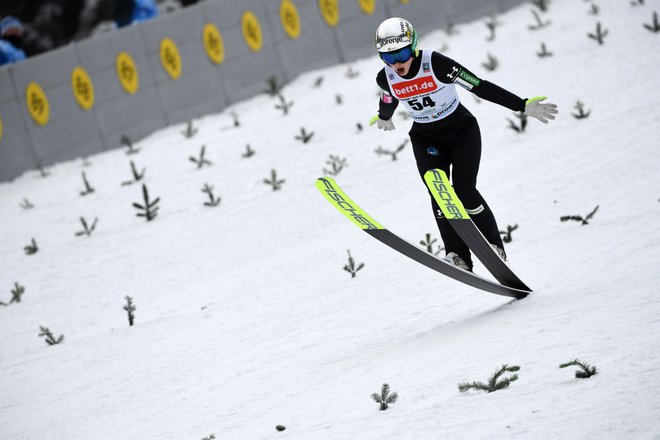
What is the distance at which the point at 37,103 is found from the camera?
12266 mm

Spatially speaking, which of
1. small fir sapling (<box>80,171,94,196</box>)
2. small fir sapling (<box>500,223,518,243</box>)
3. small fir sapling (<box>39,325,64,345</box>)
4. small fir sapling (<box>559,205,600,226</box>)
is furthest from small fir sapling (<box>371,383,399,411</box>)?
small fir sapling (<box>80,171,94,196</box>)

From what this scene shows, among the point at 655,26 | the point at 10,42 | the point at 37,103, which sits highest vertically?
the point at 10,42

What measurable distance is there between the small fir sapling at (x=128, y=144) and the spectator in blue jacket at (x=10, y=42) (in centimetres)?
205

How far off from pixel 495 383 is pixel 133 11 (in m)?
11.6

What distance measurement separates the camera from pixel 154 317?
7.38 m

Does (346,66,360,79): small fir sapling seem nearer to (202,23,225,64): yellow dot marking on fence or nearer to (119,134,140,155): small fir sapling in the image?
(202,23,225,64): yellow dot marking on fence

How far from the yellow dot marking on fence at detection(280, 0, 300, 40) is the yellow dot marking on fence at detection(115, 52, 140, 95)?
8.42 feet

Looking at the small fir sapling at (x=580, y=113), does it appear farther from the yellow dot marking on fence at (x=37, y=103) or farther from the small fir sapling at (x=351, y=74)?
the yellow dot marking on fence at (x=37, y=103)

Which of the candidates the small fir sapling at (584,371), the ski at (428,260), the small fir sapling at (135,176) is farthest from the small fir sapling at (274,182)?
the small fir sapling at (584,371)

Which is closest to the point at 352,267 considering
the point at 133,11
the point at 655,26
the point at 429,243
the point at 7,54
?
the point at 429,243

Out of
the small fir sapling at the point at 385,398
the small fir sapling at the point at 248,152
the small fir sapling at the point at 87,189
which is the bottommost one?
the small fir sapling at the point at 385,398

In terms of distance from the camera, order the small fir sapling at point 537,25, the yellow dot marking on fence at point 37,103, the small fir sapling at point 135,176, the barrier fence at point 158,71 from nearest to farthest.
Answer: the small fir sapling at point 135,176
the yellow dot marking on fence at point 37,103
the barrier fence at point 158,71
the small fir sapling at point 537,25

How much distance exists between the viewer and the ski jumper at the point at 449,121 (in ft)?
17.9

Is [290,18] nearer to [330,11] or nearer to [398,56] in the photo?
[330,11]
